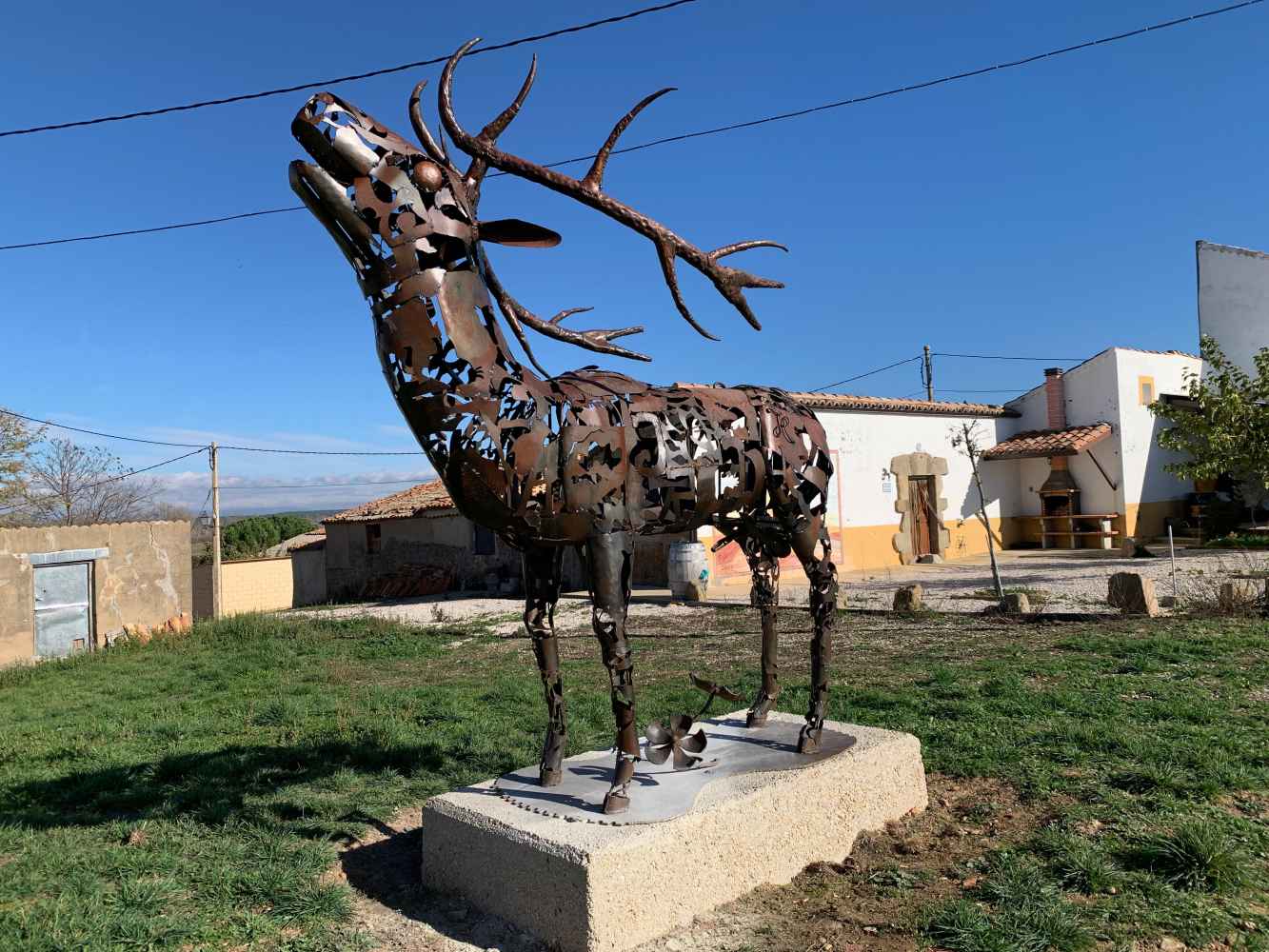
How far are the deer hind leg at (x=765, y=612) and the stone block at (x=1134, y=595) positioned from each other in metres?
6.64

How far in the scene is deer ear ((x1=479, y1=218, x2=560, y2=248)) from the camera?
3422 mm

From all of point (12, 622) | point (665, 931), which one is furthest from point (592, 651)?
point (12, 622)

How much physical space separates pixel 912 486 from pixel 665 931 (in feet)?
53.8

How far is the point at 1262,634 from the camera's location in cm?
768

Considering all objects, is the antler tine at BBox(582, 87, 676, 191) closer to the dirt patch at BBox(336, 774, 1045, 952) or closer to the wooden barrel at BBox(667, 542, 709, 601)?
the dirt patch at BBox(336, 774, 1045, 952)

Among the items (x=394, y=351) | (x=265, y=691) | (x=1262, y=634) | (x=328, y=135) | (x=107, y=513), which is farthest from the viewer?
(x=107, y=513)

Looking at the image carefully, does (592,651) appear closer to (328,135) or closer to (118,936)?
(118,936)

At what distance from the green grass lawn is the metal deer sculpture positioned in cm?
146

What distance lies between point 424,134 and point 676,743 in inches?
107

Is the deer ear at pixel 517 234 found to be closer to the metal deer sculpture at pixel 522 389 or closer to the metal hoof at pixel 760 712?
the metal deer sculpture at pixel 522 389

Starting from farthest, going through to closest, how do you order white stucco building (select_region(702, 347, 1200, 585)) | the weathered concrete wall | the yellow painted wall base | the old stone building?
the old stone building, white stucco building (select_region(702, 347, 1200, 585)), the yellow painted wall base, the weathered concrete wall

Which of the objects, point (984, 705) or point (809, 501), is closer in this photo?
point (809, 501)

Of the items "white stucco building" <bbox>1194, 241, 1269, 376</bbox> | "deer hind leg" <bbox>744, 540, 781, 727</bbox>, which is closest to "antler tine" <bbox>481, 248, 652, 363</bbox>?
"deer hind leg" <bbox>744, 540, 781, 727</bbox>

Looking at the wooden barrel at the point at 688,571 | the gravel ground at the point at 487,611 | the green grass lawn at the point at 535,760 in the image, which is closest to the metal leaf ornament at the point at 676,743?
the green grass lawn at the point at 535,760
